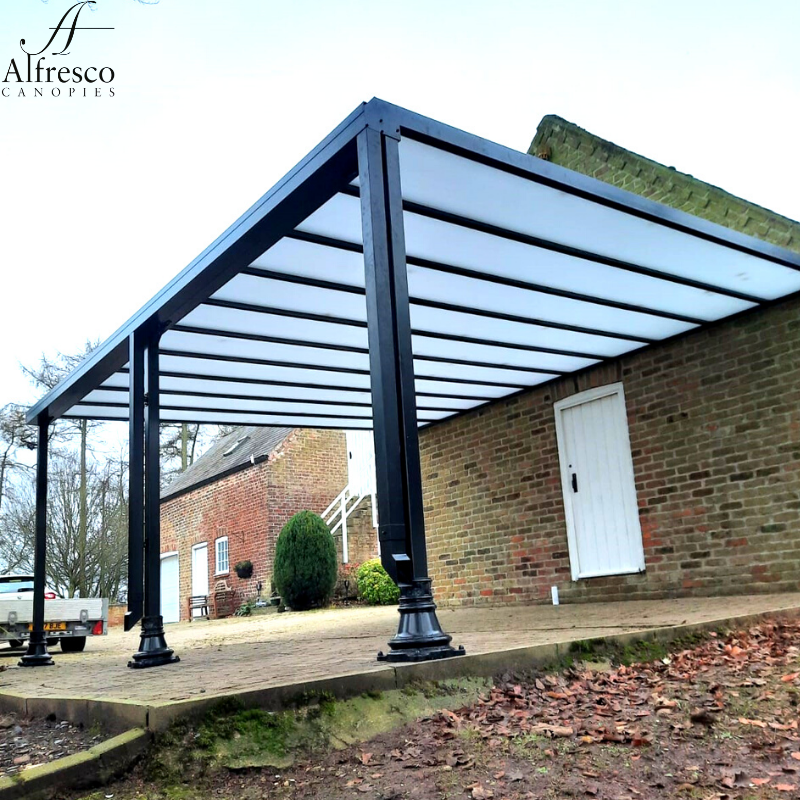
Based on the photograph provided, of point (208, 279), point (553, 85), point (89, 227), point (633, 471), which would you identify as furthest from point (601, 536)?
point (89, 227)

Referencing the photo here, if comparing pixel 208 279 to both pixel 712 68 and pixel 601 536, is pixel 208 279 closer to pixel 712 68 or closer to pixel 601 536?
pixel 601 536

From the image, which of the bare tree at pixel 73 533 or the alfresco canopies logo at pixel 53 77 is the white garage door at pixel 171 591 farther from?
the alfresco canopies logo at pixel 53 77

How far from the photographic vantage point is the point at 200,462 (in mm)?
27375

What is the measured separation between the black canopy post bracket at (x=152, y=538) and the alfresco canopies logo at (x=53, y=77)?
11.9 ft

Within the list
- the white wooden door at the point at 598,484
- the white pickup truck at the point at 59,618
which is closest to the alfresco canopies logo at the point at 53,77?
the white wooden door at the point at 598,484

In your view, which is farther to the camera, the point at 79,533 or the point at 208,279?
the point at 79,533

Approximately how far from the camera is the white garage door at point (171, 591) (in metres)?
24.8

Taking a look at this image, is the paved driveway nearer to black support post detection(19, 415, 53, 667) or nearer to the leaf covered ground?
the leaf covered ground

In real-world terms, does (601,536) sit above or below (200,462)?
below

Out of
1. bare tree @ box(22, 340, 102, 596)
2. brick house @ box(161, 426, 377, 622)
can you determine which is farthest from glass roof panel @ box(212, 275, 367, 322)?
bare tree @ box(22, 340, 102, 596)

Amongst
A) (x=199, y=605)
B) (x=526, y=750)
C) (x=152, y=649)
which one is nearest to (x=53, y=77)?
(x=152, y=649)

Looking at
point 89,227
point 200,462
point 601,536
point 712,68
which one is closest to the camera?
point 601,536

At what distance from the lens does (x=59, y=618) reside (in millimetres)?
11375

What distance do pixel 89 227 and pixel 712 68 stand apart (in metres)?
15.2
